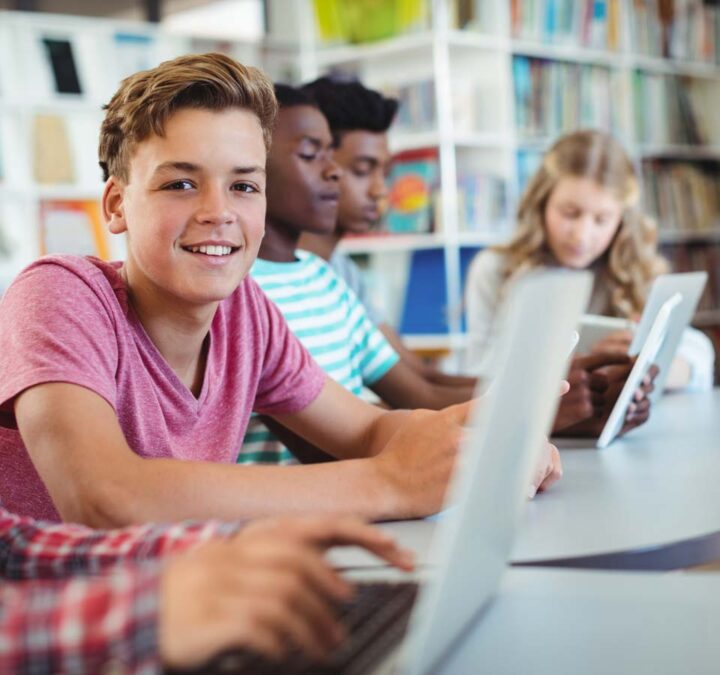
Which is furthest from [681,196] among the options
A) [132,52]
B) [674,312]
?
[674,312]

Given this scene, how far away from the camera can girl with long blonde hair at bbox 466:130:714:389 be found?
2754 millimetres

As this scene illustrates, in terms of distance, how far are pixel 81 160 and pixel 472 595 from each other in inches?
141

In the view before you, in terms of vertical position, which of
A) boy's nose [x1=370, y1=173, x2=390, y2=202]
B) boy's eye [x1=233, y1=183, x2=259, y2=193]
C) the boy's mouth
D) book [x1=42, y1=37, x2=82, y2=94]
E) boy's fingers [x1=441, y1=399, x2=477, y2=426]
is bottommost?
boy's fingers [x1=441, y1=399, x2=477, y2=426]

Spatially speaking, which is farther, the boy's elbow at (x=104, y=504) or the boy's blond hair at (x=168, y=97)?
the boy's blond hair at (x=168, y=97)

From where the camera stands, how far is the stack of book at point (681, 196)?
4.65m

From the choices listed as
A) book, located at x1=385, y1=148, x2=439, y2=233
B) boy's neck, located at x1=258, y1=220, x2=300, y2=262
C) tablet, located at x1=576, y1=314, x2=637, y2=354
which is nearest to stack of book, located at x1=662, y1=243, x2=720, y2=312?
book, located at x1=385, y1=148, x2=439, y2=233

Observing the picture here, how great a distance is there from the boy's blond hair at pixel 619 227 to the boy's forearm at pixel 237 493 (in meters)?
1.80

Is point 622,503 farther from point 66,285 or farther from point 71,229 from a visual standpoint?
point 71,229

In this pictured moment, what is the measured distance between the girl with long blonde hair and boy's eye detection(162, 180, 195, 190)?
160 cm

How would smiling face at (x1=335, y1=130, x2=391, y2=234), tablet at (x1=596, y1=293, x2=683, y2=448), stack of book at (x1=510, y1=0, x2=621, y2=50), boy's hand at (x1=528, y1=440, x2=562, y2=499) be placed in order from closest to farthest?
boy's hand at (x1=528, y1=440, x2=562, y2=499), tablet at (x1=596, y1=293, x2=683, y2=448), smiling face at (x1=335, y1=130, x2=391, y2=234), stack of book at (x1=510, y1=0, x2=621, y2=50)

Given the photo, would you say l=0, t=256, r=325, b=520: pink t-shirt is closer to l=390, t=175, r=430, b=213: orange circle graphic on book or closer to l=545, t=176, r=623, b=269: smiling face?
l=545, t=176, r=623, b=269: smiling face

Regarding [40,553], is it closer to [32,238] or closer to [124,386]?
[124,386]

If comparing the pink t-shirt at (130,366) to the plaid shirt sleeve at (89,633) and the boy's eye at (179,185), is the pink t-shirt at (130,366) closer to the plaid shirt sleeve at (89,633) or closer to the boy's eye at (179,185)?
the boy's eye at (179,185)

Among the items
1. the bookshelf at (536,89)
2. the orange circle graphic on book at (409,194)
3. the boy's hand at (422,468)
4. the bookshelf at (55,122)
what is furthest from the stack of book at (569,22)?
the boy's hand at (422,468)
